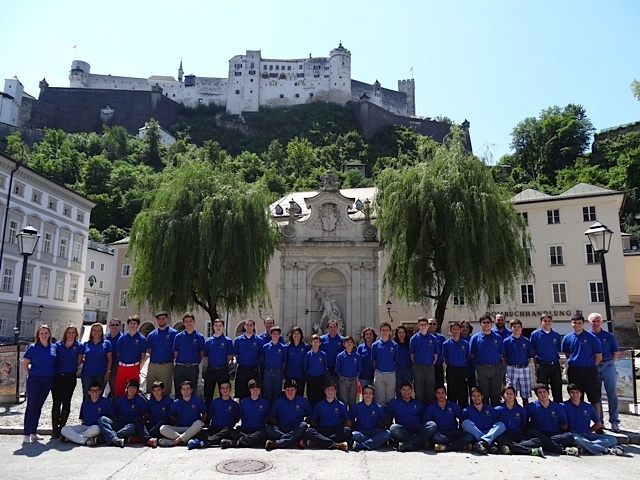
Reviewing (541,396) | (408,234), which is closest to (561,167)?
(408,234)

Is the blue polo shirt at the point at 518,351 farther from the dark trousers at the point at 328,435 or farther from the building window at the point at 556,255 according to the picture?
the building window at the point at 556,255

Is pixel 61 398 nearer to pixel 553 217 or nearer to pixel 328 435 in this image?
pixel 328 435

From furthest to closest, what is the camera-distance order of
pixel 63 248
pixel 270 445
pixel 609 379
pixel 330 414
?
pixel 63 248 < pixel 609 379 < pixel 330 414 < pixel 270 445

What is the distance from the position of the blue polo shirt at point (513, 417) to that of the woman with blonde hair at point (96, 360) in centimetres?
673

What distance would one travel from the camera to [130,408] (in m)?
8.66

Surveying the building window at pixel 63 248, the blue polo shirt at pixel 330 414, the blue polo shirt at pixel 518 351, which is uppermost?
the building window at pixel 63 248

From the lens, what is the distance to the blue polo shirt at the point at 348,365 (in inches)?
371

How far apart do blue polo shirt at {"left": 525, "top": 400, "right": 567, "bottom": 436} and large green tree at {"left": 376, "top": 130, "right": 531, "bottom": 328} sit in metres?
9.11

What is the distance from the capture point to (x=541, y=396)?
8328mm

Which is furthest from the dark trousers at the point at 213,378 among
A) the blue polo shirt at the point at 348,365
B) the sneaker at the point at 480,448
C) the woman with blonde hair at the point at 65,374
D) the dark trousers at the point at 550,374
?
the dark trousers at the point at 550,374

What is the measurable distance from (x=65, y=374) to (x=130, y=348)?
1124 mm

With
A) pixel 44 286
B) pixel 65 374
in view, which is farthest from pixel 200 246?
pixel 44 286

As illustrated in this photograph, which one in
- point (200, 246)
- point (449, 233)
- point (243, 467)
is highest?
point (449, 233)

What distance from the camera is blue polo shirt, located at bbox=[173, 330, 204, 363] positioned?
964 cm
